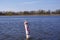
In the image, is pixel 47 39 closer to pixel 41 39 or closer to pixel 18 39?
pixel 41 39

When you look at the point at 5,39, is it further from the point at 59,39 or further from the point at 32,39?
the point at 59,39

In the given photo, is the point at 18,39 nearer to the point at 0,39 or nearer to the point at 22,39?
the point at 22,39

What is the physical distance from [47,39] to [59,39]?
1453 mm

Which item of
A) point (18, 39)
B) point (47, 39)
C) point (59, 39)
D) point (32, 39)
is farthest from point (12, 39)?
point (59, 39)

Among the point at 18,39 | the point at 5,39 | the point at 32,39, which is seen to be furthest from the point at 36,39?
the point at 5,39

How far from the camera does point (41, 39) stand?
22.9 m

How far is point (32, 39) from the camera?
894 inches

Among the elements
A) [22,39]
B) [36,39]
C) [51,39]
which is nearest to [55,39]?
[51,39]

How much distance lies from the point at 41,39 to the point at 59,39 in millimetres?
2171

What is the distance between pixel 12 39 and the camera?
74.5 feet

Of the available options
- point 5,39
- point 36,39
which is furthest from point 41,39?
point 5,39

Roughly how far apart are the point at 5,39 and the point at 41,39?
4393 mm

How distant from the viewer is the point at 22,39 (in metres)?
22.6

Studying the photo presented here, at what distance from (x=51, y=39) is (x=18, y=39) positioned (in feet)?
13.1
